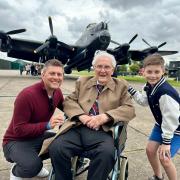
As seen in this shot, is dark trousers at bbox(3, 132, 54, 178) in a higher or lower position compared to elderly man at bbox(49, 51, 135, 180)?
lower

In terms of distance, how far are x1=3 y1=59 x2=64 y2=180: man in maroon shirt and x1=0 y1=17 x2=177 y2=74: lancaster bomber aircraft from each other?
59.8ft

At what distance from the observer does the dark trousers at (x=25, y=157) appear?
2.54m

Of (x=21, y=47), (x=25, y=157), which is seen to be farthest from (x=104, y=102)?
(x=21, y=47)

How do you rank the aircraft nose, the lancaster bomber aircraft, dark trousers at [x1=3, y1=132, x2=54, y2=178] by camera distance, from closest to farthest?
1. dark trousers at [x1=3, y1=132, x2=54, y2=178]
2. the aircraft nose
3. the lancaster bomber aircraft

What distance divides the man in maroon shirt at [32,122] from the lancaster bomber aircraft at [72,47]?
18.2 metres

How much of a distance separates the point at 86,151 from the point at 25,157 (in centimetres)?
65

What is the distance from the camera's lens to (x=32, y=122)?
274cm

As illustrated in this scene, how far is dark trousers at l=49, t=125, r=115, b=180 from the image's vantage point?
2266 millimetres

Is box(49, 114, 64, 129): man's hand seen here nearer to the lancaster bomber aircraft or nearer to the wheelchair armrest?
the wheelchair armrest

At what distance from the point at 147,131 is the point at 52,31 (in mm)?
19904

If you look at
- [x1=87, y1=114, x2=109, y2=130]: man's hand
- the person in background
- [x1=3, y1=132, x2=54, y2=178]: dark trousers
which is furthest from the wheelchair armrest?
[x1=3, y1=132, x2=54, y2=178]: dark trousers

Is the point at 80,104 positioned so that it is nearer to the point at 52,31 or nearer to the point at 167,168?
the point at 167,168

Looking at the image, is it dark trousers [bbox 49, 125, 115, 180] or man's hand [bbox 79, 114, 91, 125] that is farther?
man's hand [bbox 79, 114, 91, 125]

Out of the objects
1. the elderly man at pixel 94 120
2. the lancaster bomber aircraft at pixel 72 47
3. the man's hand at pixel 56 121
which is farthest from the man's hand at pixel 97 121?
the lancaster bomber aircraft at pixel 72 47
